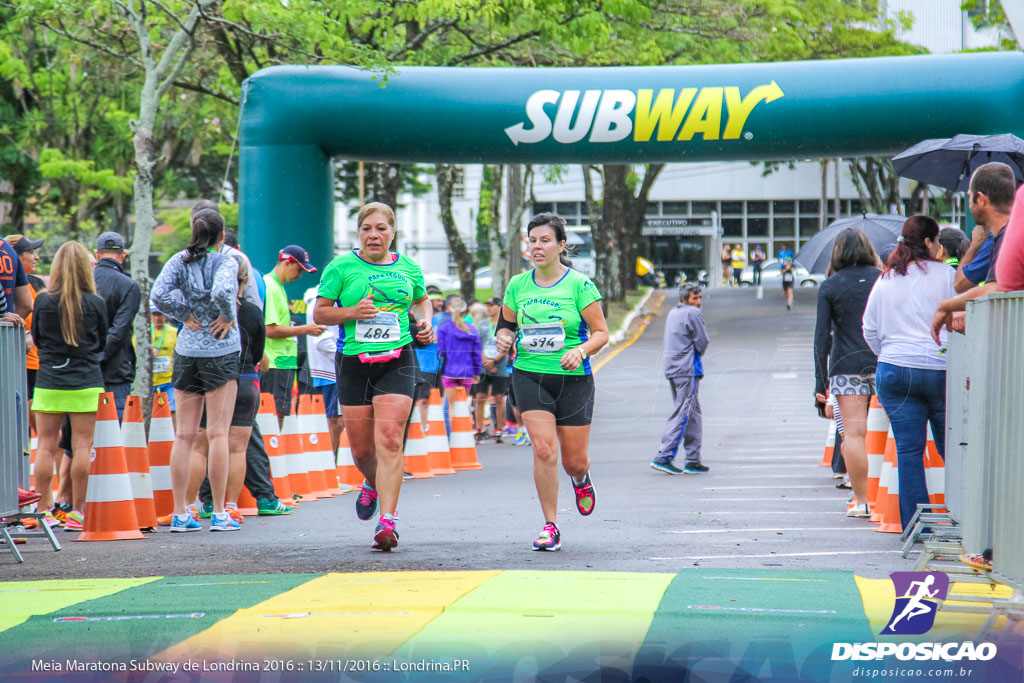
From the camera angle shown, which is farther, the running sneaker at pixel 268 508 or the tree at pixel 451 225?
the tree at pixel 451 225

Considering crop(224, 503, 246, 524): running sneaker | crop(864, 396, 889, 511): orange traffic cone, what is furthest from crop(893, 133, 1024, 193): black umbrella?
crop(224, 503, 246, 524): running sneaker

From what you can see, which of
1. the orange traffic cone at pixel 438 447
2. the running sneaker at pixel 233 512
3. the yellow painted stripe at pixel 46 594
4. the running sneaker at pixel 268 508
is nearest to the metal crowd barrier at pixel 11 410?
the yellow painted stripe at pixel 46 594

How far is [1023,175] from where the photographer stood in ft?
32.5

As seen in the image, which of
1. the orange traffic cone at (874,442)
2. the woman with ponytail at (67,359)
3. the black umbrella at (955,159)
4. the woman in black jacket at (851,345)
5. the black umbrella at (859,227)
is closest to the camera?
the woman with ponytail at (67,359)

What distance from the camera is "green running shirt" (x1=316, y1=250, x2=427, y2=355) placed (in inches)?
278

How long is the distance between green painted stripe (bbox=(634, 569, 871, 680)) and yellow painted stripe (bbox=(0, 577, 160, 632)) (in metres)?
2.59

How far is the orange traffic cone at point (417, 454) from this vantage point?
12.4 meters

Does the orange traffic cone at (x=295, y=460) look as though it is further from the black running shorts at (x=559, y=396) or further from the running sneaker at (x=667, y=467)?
the black running shorts at (x=559, y=396)

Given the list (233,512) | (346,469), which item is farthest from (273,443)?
(346,469)

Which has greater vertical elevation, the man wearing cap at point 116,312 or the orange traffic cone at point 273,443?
the man wearing cap at point 116,312

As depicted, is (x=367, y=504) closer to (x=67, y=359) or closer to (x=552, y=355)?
(x=552, y=355)

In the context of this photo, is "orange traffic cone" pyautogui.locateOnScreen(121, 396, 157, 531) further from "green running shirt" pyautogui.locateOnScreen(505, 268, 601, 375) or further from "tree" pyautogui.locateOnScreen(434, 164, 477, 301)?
"tree" pyautogui.locateOnScreen(434, 164, 477, 301)

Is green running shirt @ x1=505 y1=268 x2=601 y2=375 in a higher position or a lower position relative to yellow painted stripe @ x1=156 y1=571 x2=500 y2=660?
higher

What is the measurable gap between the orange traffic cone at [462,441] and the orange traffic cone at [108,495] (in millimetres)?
5353
